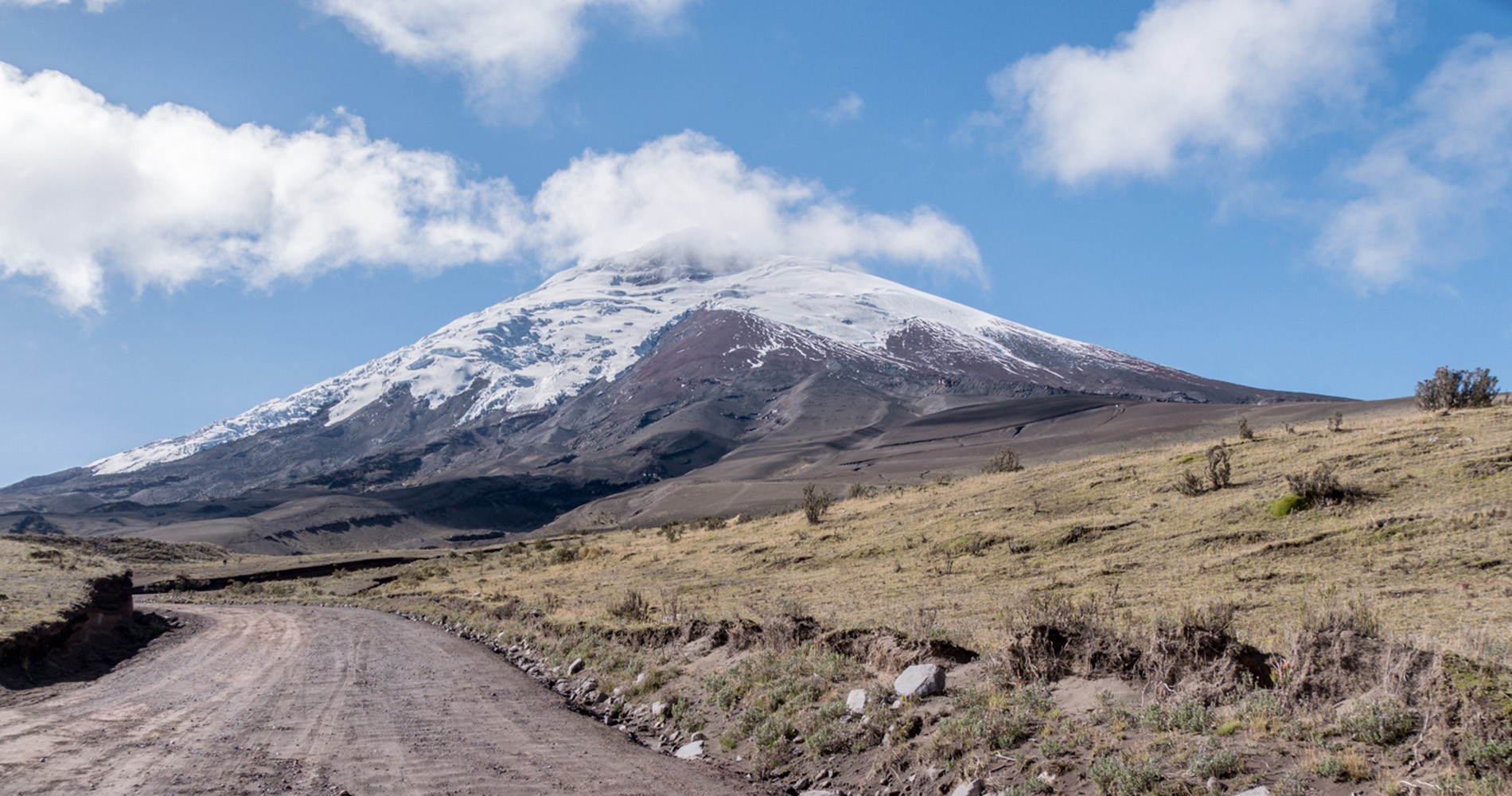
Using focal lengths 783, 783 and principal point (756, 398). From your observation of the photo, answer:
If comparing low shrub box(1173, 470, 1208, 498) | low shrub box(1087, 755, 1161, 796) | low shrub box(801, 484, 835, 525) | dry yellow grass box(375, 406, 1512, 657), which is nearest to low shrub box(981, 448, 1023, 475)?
dry yellow grass box(375, 406, 1512, 657)

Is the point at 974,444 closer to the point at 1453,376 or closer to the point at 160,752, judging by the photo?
the point at 1453,376

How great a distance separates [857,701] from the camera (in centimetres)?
877

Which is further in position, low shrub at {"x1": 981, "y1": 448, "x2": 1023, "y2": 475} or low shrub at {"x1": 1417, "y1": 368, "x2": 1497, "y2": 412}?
low shrub at {"x1": 981, "y1": 448, "x2": 1023, "y2": 475}

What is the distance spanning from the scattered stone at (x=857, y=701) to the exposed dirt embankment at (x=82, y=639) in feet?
46.4

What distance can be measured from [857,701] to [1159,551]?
11.5 metres

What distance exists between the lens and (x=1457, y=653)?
6035 mm

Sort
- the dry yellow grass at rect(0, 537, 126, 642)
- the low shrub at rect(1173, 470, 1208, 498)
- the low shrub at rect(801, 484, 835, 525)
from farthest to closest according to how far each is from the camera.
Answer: the low shrub at rect(801, 484, 835, 525) → the low shrub at rect(1173, 470, 1208, 498) → the dry yellow grass at rect(0, 537, 126, 642)

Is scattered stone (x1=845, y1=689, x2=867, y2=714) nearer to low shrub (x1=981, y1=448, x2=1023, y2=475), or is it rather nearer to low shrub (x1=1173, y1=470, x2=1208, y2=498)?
low shrub (x1=1173, y1=470, x2=1208, y2=498)

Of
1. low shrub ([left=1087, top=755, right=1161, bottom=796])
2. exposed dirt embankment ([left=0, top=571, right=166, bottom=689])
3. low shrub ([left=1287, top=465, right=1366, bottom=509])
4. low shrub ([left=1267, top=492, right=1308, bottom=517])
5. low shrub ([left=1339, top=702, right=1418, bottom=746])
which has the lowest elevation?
exposed dirt embankment ([left=0, top=571, right=166, bottom=689])

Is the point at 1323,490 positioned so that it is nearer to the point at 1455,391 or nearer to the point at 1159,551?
the point at 1159,551

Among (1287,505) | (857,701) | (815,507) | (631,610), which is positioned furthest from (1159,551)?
(815,507)

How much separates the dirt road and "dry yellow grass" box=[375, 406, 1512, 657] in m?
4.62

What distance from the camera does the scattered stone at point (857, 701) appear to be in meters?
8.66

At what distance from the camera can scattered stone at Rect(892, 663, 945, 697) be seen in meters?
8.46
